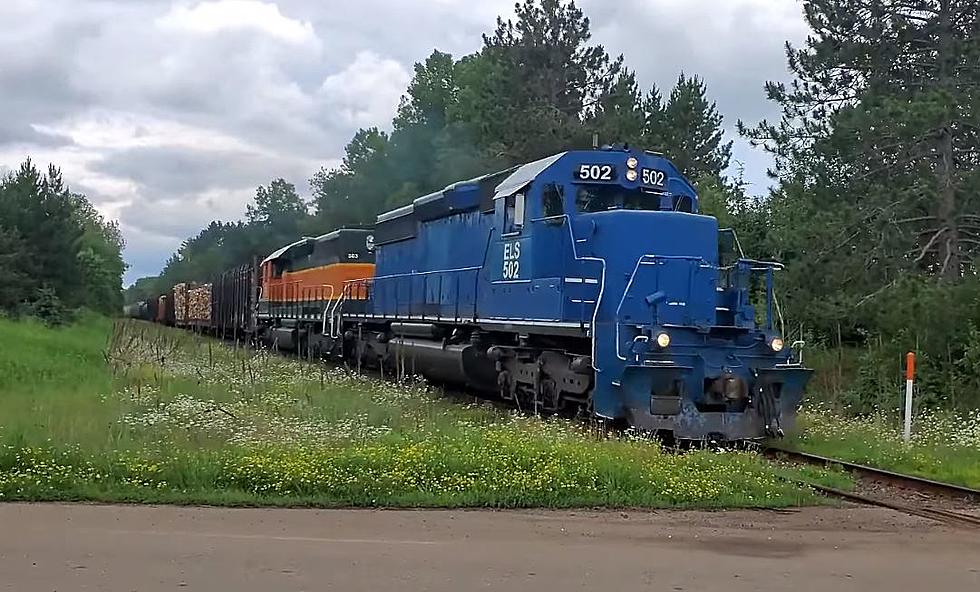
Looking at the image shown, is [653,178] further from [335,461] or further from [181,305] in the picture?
[181,305]

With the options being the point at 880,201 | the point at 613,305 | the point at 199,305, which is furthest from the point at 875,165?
the point at 199,305

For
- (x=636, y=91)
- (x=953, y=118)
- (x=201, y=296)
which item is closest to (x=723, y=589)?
(x=953, y=118)

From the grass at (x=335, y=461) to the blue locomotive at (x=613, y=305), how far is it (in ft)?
3.38

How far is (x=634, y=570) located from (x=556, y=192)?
26.3 feet

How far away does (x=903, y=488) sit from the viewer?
1025 centimetres

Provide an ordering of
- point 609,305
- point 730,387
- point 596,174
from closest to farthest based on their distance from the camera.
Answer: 1. point 730,387
2. point 609,305
3. point 596,174

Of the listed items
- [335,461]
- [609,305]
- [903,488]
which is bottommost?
[903,488]

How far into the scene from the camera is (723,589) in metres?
5.86

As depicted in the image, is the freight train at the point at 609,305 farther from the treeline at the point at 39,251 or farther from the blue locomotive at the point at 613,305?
the treeline at the point at 39,251

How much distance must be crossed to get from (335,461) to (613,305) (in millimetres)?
4913

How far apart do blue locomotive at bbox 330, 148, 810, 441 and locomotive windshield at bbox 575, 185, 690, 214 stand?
2 cm

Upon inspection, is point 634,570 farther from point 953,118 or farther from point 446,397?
point 953,118

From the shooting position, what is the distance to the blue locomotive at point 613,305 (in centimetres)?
1195

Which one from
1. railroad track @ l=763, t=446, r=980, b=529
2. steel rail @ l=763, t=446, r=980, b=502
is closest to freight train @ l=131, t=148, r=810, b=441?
steel rail @ l=763, t=446, r=980, b=502
